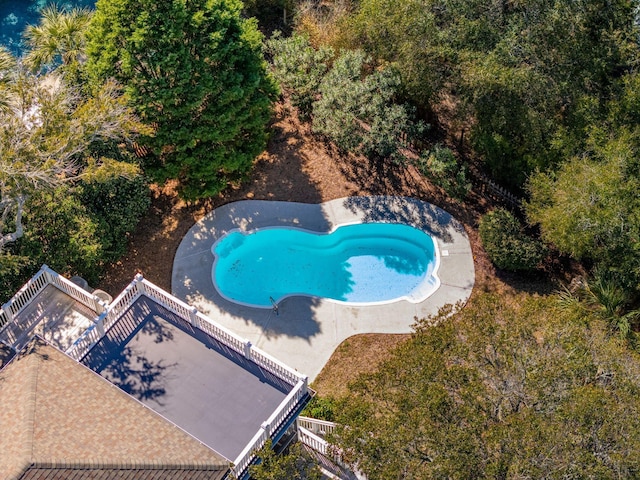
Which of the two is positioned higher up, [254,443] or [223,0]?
[223,0]

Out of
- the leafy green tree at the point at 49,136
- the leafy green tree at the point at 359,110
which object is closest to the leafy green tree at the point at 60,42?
the leafy green tree at the point at 49,136

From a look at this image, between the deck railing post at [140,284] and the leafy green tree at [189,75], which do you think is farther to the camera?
the leafy green tree at [189,75]

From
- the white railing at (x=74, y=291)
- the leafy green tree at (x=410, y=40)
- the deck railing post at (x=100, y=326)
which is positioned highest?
the leafy green tree at (x=410, y=40)

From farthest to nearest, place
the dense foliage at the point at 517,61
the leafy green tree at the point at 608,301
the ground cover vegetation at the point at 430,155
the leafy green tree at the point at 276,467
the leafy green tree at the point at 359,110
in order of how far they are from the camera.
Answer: the leafy green tree at the point at 359,110, the dense foliage at the point at 517,61, the leafy green tree at the point at 608,301, the ground cover vegetation at the point at 430,155, the leafy green tree at the point at 276,467

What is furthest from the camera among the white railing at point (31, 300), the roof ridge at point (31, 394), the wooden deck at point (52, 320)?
the wooden deck at point (52, 320)

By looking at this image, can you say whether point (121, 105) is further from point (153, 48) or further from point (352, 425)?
point (352, 425)

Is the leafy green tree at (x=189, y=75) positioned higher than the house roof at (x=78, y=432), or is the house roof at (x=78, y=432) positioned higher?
the leafy green tree at (x=189, y=75)

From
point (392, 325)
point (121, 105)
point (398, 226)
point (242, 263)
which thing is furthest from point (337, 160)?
point (121, 105)

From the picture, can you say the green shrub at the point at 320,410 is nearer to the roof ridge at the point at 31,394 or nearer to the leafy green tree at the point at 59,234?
the roof ridge at the point at 31,394
